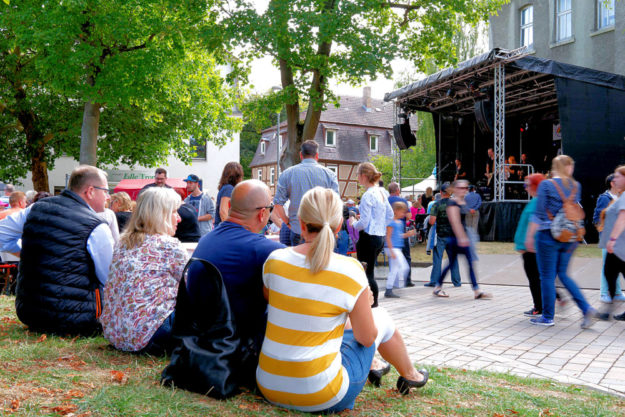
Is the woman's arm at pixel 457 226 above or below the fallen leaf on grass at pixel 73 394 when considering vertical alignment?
above

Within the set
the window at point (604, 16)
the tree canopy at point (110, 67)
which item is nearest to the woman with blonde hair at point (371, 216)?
the tree canopy at point (110, 67)

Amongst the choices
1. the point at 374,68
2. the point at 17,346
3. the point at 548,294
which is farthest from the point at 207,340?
the point at 374,68

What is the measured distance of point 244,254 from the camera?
135 inches

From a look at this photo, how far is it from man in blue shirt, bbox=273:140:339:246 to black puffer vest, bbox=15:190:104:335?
105 inches

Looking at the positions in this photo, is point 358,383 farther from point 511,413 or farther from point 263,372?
point 511,413

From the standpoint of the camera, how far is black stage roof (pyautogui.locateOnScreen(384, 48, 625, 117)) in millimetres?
16109

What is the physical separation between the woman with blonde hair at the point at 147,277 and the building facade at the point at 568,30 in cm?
1879

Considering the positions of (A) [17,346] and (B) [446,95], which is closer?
(A) [17,346]

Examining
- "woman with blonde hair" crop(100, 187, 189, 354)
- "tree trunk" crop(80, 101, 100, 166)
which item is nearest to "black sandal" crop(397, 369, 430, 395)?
"woman with blonde hair" crop(100, 187, 189, 354)

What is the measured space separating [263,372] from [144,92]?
52.7 ft

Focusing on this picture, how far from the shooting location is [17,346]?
4.51 m

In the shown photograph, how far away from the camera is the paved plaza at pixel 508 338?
4902mm

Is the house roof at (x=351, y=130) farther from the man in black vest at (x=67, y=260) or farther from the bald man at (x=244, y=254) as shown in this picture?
the bald man at (x=244, y=254)

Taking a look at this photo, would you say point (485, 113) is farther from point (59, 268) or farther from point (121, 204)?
point (59, 268)
